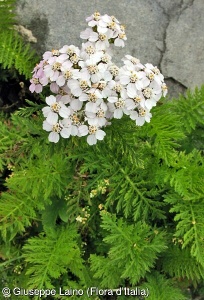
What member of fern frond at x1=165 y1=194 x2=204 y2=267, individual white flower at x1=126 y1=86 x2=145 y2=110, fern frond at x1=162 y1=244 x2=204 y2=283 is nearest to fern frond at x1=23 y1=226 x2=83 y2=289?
fern frond at x1=162 y1=244 x2=204 y2=283

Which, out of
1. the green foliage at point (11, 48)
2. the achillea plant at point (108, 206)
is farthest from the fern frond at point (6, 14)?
the achillea plant at point (108, 206)

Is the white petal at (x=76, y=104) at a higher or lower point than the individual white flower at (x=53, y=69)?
lower

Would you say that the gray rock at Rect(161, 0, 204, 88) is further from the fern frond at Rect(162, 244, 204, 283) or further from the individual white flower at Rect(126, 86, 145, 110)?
the individual white flower at Rect(126, 86, 145, 110)

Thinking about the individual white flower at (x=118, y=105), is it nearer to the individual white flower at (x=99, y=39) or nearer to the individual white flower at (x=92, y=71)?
the individual white flower at (x=92, y=71)

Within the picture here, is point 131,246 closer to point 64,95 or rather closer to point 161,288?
point 161,288

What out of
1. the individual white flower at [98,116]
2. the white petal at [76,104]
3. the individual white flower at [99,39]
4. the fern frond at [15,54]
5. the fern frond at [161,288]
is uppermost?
the fern frond at [15,54]

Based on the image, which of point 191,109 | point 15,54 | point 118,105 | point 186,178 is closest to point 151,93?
point 118,105
